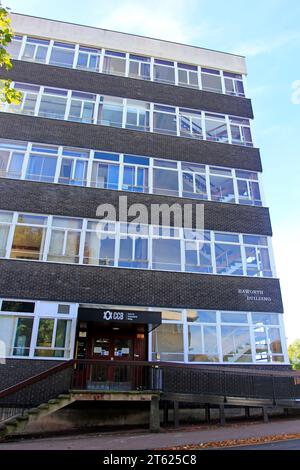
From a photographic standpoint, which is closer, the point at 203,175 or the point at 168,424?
the point at 168,424

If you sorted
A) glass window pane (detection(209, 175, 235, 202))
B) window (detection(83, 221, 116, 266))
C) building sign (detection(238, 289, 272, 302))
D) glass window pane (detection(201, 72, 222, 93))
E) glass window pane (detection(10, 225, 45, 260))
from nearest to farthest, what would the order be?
glass window pane (detection(10, 225, 45, 260)), window (detection(83, 221, 116, 266)), building sign (detection(238, 289, 272, 302)), glass window pane (detection(209, 175, 235, 202)), glass window pane (detection(201, 72, 222, 93))

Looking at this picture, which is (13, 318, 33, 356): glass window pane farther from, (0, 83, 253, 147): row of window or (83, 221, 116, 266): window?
(0, 83, 253, 147): row of window

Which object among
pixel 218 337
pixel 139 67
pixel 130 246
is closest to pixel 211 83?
pixel 139 67

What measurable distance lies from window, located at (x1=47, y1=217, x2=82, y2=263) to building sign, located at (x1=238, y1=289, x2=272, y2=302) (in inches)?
277

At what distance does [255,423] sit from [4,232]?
1148 cm

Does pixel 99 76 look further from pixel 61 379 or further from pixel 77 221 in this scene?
pixel 61 379

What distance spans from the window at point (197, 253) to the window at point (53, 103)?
838 cm

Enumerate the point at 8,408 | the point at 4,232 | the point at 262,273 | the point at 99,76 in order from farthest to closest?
the point at 99,76 < the point at 262,273 < the point at 4,232 < the point at 8,408

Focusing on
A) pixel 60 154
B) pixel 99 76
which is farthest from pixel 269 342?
pixel 99 76

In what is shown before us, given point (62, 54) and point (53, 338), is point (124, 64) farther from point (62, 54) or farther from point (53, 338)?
point (53, 338)

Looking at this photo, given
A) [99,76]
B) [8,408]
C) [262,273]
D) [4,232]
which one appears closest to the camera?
[8,408]

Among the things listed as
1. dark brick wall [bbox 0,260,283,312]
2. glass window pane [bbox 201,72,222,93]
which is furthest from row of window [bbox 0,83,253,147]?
dark brick wall [bbox 0,260,283,312]

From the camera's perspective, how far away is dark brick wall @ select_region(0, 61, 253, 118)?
17.6 m

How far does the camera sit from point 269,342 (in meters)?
14.6
